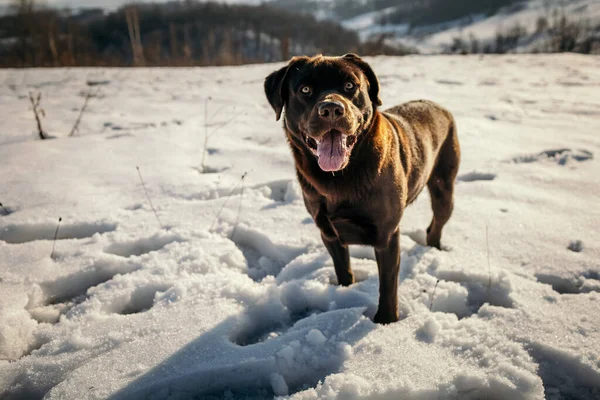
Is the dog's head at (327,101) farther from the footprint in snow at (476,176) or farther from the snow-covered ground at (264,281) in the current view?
the footprint in snow at (476,176)

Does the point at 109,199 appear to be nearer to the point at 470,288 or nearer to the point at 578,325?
the point at 470,288

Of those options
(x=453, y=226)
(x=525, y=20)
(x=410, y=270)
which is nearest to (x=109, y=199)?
(x=410, y=270)

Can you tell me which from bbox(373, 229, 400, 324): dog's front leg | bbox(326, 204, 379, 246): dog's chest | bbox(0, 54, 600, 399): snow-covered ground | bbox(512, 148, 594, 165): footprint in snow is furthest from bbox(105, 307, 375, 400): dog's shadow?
bbox(512, 148, 594, 165): footprint in snow

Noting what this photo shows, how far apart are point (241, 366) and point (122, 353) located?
2.15ft

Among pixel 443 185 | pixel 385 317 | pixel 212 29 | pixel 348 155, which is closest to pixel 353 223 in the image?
pixel 348 155

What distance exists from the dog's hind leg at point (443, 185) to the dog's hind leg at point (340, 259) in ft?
2.92

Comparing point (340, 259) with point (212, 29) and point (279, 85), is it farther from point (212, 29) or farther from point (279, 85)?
point (212, 29)

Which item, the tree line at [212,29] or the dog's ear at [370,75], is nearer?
the dog's ear at [370,75]

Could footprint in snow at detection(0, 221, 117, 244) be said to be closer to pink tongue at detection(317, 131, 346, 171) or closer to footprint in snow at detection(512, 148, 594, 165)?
pink tongue at detection(317, 131, 346, 171)

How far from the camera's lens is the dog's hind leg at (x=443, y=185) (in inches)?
111

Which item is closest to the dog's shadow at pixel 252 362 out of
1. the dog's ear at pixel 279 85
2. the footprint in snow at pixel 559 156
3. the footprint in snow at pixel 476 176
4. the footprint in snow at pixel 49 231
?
the dog's ear at pixel 279 85

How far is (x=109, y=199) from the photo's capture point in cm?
347

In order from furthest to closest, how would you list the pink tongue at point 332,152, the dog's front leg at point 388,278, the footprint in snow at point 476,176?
the footprint in snow at point 476,176 < the dog's front leg at point 388,278 < the pink tongue at point 332,152

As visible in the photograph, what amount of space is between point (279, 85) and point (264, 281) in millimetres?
1322
